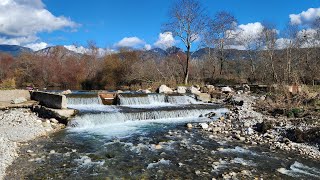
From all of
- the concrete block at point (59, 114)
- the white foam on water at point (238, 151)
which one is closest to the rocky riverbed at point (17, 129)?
the concrete block at point (59, 114)

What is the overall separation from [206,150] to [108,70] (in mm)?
30835

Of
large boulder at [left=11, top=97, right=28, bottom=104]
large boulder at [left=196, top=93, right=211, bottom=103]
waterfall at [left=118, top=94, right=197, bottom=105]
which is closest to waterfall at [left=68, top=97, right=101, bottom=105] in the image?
waterfall at [left=118, top=94, right=197, bottom=105]

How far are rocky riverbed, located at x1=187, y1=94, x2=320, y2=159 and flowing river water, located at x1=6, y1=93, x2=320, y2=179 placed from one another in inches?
23.1

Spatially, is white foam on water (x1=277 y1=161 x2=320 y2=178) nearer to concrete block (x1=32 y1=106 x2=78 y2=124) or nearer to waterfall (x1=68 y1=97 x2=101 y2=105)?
concrete block (x1=32 y1=106 x2=78 y2=124)

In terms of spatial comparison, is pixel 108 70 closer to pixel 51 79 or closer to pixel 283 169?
pixel 51 79

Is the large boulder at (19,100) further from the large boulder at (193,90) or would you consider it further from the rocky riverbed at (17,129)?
the large boulder at (193,90)

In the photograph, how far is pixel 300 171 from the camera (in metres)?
8.38

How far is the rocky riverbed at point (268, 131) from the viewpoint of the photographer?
10.6m

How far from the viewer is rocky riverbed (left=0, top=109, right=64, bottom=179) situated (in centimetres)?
891

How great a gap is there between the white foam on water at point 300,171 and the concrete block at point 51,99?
10.7 meters

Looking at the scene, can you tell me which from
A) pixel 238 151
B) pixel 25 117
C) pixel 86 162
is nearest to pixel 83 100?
pixel 25 117

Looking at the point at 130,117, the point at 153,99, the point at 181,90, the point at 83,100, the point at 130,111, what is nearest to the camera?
the point at 130,117

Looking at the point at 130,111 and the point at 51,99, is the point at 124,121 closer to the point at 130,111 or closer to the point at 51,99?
the point at 130,111

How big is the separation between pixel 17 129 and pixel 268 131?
10220 millimetres
